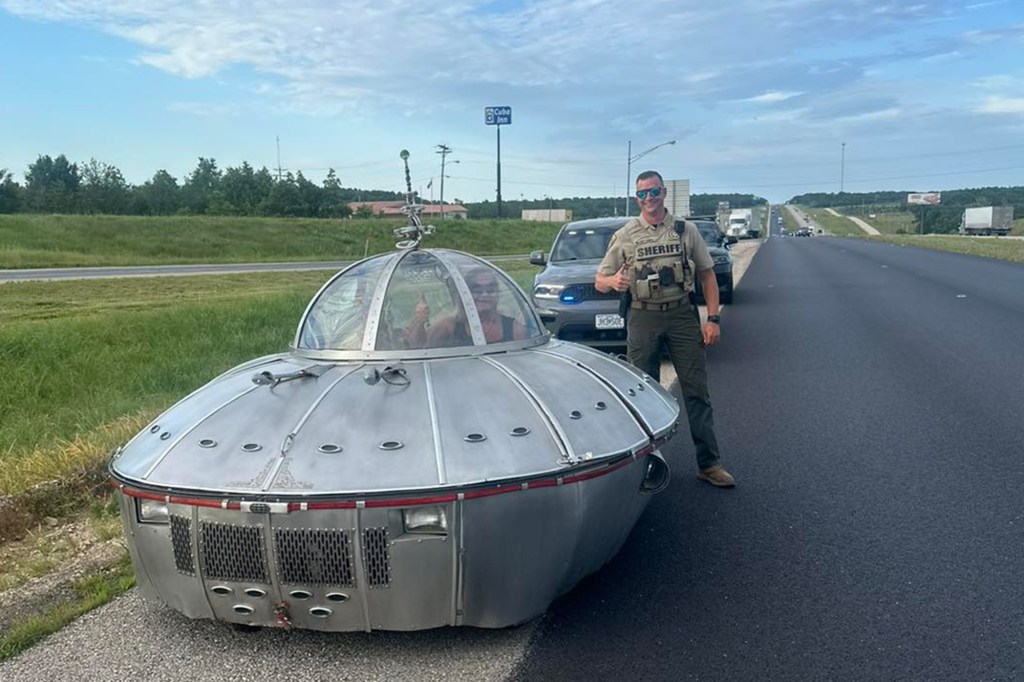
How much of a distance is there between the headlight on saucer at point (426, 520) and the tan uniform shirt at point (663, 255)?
9.63 ft

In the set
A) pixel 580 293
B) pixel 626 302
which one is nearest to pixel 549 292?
pixel 580 293

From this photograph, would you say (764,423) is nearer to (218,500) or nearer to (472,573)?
(472,573)

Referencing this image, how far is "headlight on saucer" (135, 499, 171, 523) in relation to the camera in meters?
3.69

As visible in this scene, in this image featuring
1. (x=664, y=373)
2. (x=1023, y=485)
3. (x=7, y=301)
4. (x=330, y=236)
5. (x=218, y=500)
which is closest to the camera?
(x=218, y=500)

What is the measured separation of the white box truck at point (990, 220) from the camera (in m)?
88.1

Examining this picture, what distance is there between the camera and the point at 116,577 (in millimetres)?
4727

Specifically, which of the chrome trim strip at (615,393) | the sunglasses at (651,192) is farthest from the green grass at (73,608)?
the sunglasses at (651,192)

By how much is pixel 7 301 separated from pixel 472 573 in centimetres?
1918

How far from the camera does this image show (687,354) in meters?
6.07

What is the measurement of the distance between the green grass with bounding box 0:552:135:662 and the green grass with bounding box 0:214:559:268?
31498mm

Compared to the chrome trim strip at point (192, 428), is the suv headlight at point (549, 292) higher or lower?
lower

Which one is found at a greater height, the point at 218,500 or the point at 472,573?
the point at 218,500

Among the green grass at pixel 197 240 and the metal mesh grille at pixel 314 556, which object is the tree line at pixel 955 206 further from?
the metal mesh grille at pixel 314 556

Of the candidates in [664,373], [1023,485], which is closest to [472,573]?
[1023,485]
